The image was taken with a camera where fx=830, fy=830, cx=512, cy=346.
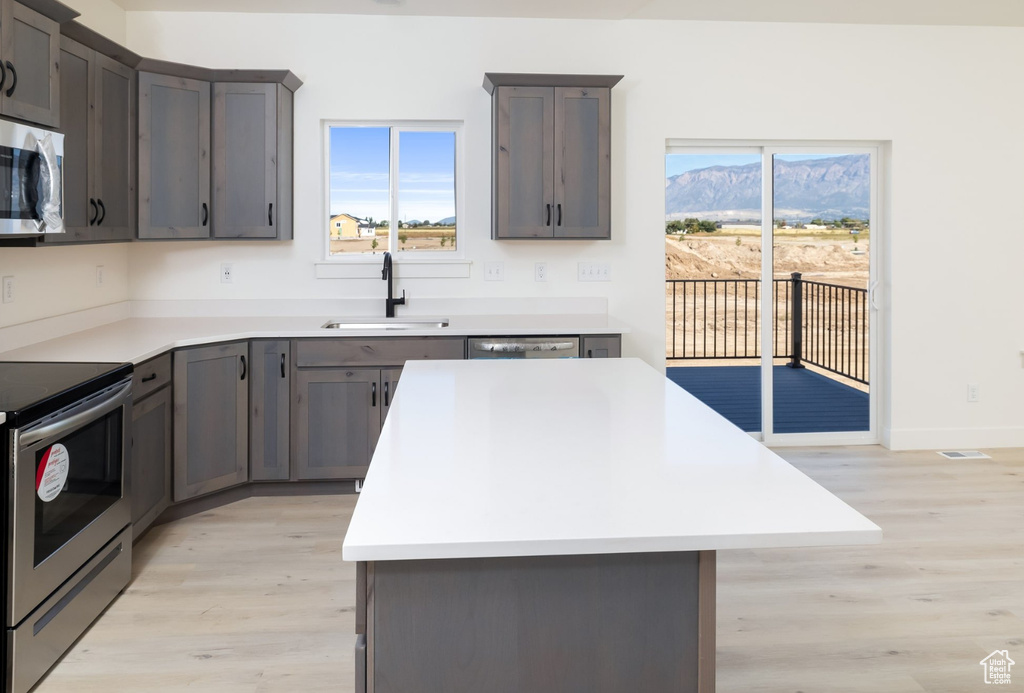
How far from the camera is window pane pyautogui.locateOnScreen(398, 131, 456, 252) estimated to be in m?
4.81

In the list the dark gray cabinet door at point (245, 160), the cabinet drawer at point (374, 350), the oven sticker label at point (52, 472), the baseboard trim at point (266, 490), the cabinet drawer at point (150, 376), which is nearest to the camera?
the oven sticker label at point (52, 472)

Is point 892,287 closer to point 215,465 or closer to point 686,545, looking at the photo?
point 215,465

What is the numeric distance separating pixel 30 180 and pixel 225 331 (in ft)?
4.31

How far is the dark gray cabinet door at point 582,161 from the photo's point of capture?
4457 mm

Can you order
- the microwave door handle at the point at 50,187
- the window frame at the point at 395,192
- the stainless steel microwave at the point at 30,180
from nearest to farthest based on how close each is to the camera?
the stainless steel microwave at the point at 30,180
the microwave door handle at the point at 50,187
the window frame at the point at 395,192

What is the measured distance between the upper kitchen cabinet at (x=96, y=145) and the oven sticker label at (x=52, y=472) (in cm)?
105

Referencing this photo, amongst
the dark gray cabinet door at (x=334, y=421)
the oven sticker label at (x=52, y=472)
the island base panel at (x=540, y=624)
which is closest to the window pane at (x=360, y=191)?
the dark gray cabinet door at (x=334, y=421)

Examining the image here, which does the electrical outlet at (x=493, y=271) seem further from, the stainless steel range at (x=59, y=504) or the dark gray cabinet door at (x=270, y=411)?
the stainless steel range at (x=59, y=504)

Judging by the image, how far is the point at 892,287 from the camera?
5.00m

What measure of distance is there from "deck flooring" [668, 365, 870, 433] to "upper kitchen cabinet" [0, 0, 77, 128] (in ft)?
11.6

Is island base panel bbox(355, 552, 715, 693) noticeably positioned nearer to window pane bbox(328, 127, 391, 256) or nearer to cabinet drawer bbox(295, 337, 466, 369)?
cabinet drawer bbox(295, 337, 466, 369)

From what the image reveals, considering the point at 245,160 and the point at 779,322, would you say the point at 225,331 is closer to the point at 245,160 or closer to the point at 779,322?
the point at 245,160

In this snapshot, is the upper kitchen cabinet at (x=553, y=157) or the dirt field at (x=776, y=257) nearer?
the upper kitchen cabinet at (x=553, y=157)

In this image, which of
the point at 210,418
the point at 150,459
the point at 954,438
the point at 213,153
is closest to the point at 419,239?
the point at 213,153
